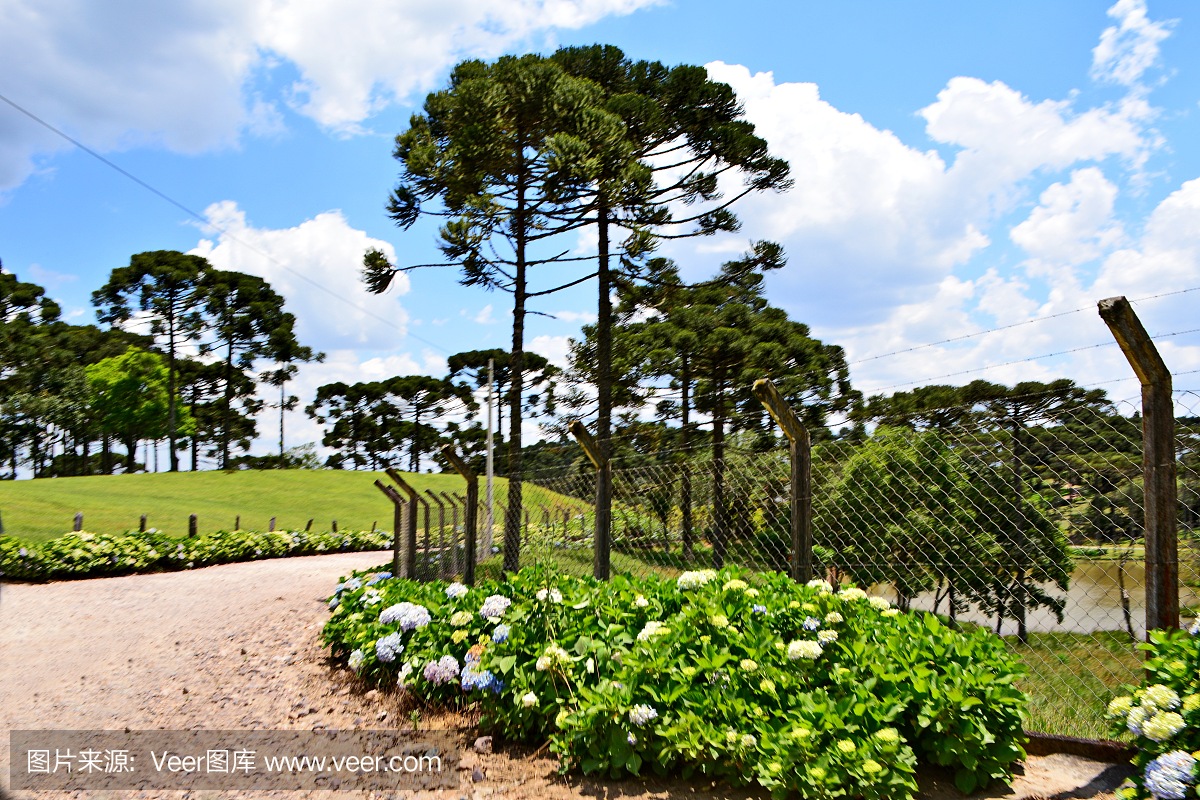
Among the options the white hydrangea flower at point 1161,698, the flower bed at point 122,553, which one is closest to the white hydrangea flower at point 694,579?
the white hydrangea flower at point 1161,698

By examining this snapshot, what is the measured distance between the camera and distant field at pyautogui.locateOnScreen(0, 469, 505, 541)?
79.0ft

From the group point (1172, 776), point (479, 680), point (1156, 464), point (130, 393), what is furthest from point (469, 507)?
point (130, 393)

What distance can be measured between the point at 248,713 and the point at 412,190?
38.6 ft

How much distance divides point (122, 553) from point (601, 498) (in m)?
12.9

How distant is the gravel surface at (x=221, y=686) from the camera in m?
3.30

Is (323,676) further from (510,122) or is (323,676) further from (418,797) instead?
(510,122)

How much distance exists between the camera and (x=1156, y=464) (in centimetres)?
308

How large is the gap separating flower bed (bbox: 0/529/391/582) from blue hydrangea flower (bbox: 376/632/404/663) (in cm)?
1166

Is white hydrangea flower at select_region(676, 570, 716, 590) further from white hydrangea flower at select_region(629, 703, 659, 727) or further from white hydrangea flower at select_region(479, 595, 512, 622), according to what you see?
white hydrangea flower at select_region(479, 595, 512, 622)

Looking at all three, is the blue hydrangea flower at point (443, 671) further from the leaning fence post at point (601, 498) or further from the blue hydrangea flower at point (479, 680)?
the leaning fence post at point (601, 498)

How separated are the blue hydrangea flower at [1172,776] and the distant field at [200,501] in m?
19.0

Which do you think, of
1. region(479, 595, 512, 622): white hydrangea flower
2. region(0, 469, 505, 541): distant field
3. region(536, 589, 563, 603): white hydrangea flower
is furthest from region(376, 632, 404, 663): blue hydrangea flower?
region(0, 469, 505, 541): distant field

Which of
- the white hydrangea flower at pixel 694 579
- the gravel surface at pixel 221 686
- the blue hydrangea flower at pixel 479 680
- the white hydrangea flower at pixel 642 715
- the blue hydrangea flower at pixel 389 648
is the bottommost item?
the gravel surface at pixel 221 686

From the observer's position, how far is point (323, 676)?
5.68 m
